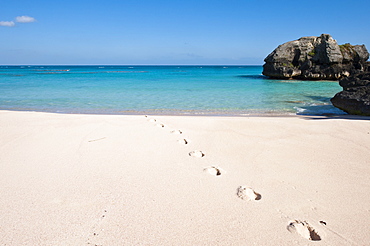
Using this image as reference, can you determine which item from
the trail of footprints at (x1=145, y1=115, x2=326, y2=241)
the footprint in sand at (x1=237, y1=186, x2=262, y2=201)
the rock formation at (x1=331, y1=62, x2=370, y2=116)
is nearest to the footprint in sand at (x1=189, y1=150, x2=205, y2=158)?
the trail of footprints at (x1=145, y1=115, x2=326, y2=241)

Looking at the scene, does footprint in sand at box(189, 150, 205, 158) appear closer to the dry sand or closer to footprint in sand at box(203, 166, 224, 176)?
the dry sand

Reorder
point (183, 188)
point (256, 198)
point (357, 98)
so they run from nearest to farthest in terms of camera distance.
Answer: point (256, 198) → point (183, 188) → point (357, 98)

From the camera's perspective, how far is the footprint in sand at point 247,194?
7.70ft

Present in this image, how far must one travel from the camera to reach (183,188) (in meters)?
2.50

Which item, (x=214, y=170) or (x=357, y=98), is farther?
(x=357, y=98)

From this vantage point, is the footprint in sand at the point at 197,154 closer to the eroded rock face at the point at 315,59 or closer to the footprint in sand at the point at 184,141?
the footprint in sand at the point at 184,141

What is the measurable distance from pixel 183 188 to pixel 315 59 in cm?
3232

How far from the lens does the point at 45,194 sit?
7.63 ft

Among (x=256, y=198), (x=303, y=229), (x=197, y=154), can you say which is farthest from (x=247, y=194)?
(x=197, y=154)

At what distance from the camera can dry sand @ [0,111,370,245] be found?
1847 millimetres

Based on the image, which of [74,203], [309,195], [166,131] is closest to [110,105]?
[166,131]

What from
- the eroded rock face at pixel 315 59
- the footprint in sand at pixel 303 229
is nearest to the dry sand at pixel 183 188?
the footprint in sand at pixel 303 229

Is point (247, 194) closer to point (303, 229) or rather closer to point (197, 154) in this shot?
point (303, 229)

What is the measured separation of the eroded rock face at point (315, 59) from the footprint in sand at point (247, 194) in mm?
30169
